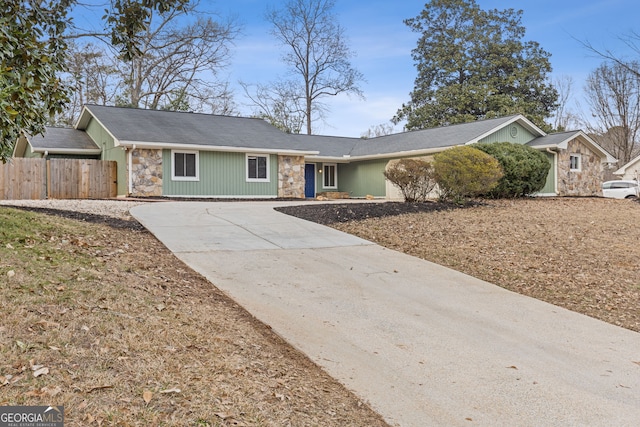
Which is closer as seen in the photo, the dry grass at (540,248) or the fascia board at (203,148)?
the dry grass at (540,248)

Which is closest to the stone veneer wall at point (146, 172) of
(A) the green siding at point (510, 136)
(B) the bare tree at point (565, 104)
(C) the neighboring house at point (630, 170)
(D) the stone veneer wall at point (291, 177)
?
(D) the stone veneer wall at point (291, 177)

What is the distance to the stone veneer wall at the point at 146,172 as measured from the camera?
731 inches

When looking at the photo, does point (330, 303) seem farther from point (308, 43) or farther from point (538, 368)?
point (308, 43)

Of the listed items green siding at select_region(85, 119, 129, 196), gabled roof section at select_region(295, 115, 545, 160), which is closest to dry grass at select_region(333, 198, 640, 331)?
gabled roof section at select_region(295, 115, 545, 160)

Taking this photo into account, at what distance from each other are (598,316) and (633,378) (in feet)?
6.43

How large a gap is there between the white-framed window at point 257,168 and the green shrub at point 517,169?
365 inches

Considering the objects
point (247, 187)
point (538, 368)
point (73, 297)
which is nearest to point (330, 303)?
point (538, 368)

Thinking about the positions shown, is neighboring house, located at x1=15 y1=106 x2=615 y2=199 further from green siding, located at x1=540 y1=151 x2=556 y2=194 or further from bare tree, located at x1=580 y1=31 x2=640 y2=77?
bare tree, located at x1=580 y1=31 x2=640 y2=77

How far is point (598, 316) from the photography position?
20.2 feet

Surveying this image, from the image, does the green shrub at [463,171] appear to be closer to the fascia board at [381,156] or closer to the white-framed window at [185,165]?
the fascia board at [381,156]

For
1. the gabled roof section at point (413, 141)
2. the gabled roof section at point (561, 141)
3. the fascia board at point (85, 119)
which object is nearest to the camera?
the fascia board at point (85, 119)

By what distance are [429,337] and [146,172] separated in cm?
1609

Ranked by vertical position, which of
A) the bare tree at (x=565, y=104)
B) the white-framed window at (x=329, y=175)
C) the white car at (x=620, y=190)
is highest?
the bare tree at (x=565, y=104)

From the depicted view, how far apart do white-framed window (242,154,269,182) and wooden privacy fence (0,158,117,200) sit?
5.58 m
